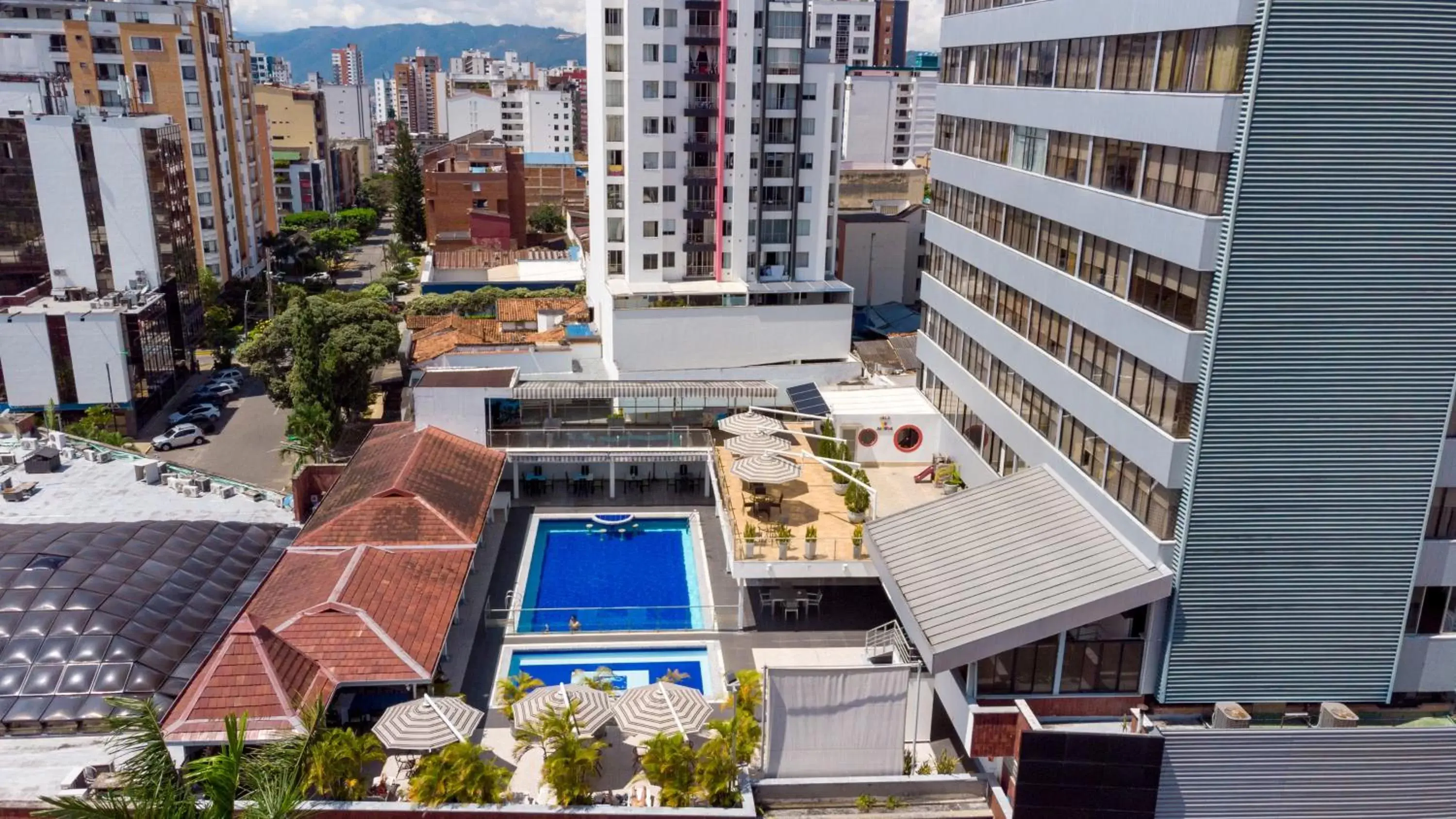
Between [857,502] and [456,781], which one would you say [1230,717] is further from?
Result: [456,781]

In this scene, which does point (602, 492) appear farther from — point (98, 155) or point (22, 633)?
point (98, 155)

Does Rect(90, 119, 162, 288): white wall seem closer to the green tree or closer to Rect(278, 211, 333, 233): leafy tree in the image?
Rect(278, 211, 333, 233): leafy tree

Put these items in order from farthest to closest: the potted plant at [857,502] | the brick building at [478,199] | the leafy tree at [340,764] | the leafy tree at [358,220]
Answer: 1. the leafy tree at [358,220]
2. the brick building at [478,199]
3. the potted plant at [857,502]
4. the leafy tree at [340,764]

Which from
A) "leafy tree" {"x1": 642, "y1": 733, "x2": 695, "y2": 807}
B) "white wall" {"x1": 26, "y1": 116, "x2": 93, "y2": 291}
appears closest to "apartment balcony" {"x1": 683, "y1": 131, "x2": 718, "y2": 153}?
"white wall" {"x1": 26, "y1": 116, "x2": 93, "y2": 291}

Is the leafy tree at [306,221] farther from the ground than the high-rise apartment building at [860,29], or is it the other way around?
the high-rise apartment building at [860,29]

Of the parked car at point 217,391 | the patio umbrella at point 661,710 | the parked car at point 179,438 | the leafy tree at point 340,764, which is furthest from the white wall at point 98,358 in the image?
the patio umbrella at point 661,710

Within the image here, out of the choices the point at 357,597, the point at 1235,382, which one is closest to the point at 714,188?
the point at 357,597

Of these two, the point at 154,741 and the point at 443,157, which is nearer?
the point at 154,741

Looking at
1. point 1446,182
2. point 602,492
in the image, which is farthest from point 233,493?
point 1446,182

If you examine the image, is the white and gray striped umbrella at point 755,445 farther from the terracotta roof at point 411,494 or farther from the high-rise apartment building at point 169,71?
the high-rise apartment building at point 169,71
